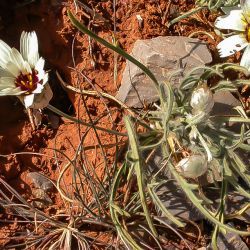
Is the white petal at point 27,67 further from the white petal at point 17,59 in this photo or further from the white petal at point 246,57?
the white petal at point 246,57

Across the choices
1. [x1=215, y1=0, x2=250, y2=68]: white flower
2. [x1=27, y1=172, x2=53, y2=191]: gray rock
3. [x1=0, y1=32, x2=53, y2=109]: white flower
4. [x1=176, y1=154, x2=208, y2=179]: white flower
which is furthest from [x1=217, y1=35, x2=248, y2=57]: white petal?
[x1=27, y1=172, x2=53, y2=191]: gray rock

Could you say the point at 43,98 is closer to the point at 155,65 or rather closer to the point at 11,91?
the point at 11,91

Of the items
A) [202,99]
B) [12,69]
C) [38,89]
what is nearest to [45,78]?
[38,89]

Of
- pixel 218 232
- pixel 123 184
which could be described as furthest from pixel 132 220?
pixel 218 232

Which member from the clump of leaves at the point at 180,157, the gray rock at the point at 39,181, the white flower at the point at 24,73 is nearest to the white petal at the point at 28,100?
the white flower at the point at 24,73

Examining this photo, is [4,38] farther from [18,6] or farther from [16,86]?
[16,86]

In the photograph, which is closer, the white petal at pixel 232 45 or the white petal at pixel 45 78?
the white petal at pixel 45 78

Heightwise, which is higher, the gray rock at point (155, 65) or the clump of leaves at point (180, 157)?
the gray rock at point (155, 65)

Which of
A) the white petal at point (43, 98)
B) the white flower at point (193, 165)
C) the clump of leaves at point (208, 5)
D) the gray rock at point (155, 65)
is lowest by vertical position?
the white flower at point (193, 165)
